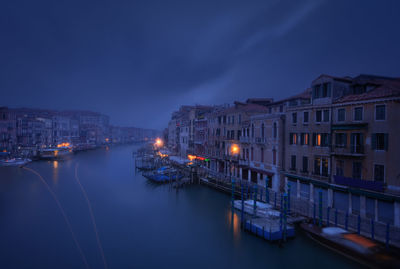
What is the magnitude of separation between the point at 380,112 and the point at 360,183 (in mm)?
4664

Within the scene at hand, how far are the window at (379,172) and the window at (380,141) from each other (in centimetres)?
112

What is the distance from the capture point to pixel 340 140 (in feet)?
57.2

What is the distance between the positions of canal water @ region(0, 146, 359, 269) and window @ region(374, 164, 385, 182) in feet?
17.8

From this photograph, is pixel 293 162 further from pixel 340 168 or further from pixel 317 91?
pixel 317 91

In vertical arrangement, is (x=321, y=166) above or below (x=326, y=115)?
below

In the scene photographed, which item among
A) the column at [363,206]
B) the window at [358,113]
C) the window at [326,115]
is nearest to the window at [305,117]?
the window at [326,115]

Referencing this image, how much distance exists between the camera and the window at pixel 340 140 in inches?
669

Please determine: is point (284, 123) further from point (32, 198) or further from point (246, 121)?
Result: point (32, 198)

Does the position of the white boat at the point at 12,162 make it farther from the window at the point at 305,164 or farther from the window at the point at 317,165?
the window at the point at 317,165

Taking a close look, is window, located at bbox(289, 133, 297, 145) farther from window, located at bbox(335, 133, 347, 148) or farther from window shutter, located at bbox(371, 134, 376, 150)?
window shutter, located at bbox(371, 134, 376, 150)

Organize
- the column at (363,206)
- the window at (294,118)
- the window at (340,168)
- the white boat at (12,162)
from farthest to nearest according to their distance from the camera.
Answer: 1. the white boat at (12,162)
2. the window at (294,118)
3. the window at (340,168)
4. the column at (363,206)

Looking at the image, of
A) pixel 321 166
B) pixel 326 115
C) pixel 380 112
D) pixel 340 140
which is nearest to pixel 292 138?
pixel 321 166

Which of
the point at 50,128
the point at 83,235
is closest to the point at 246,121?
the point at 83,235

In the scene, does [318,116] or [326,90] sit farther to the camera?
[318,116]
